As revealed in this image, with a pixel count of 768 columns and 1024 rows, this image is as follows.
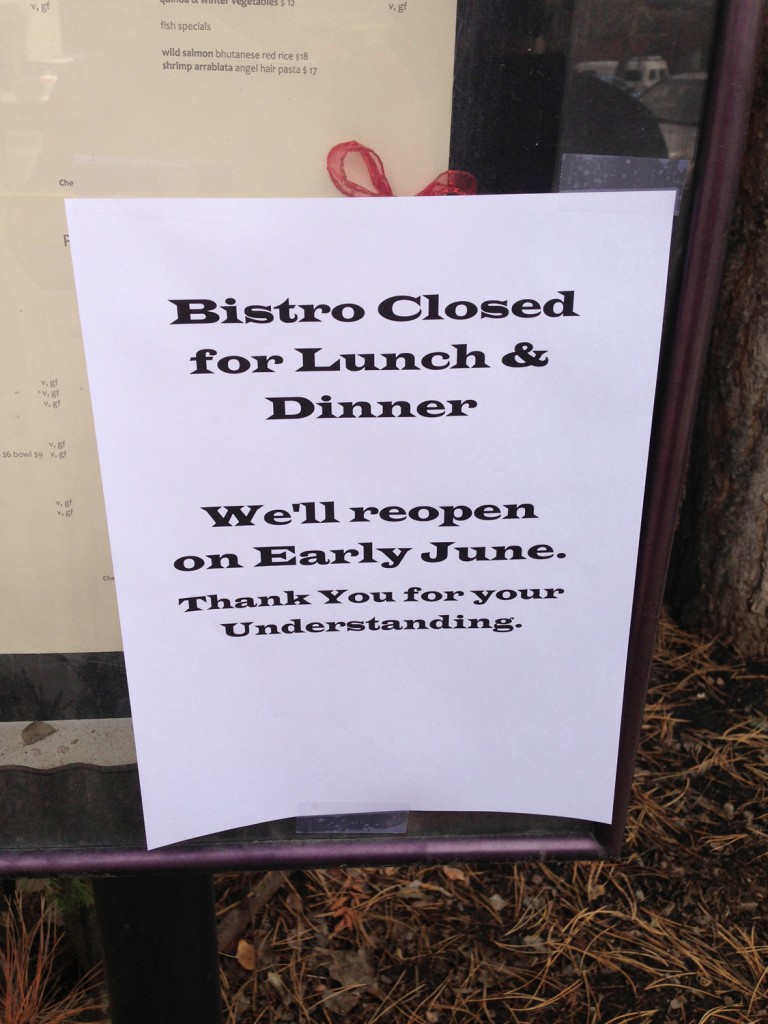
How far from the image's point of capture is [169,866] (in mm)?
995

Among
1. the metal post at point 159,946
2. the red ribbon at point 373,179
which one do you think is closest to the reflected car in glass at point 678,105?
the red ribbon at point 373,179

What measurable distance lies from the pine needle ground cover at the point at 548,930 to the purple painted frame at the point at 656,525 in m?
0.77

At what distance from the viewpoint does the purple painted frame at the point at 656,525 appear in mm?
703

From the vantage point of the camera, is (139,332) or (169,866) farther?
(169,866)

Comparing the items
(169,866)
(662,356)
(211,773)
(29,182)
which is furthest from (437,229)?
(169,866)

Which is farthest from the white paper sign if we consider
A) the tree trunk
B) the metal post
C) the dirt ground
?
the tree trunk

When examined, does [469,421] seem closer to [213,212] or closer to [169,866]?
[213,212]

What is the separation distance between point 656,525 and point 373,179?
43cm

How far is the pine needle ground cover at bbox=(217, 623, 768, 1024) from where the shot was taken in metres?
1.60

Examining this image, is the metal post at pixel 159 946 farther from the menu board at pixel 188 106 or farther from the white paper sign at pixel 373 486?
the menu board at pixel 188 106

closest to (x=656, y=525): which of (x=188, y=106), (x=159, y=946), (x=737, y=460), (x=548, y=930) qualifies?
(x=188, y=106)

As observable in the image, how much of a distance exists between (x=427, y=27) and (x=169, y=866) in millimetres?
898

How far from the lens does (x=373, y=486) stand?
33.3 inches

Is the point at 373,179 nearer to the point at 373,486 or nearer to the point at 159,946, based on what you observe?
the point at 373,486
